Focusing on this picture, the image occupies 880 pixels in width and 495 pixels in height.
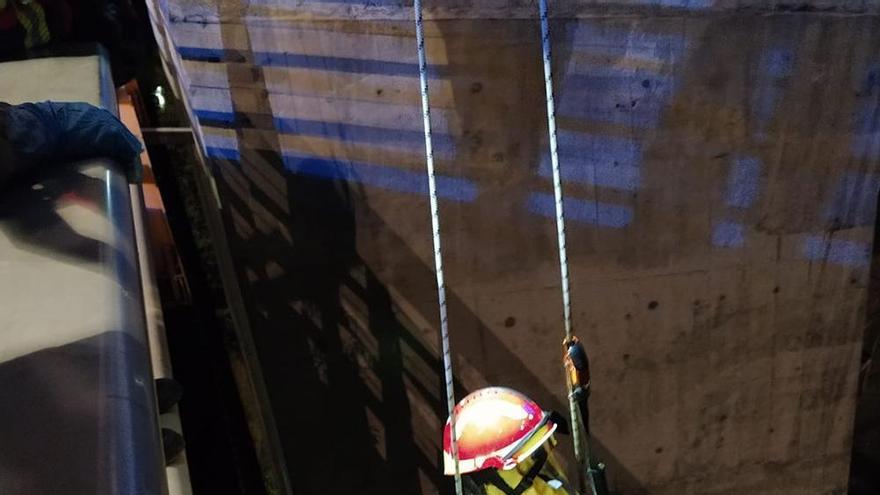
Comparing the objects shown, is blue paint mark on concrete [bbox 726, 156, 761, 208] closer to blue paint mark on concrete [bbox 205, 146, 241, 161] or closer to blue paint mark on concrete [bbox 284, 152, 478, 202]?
blue paint mark on concrete [bbox 284, 152, 478, 202]

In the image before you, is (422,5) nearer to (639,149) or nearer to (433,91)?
(433,91)

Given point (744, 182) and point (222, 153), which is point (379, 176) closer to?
point (222, 153)

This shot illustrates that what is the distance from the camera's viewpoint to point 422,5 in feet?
8.89

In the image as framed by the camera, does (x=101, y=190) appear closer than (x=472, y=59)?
Yes

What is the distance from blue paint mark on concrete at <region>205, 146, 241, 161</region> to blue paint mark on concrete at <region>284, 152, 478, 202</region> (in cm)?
20

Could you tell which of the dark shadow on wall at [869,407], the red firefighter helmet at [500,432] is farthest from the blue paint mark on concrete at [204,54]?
the dark shadow on wall at [869,407]

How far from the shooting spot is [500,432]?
7.34 ft

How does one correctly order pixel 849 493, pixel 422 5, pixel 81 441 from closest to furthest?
pixel 81 441 < pixel 422 5 < pixel 849 493

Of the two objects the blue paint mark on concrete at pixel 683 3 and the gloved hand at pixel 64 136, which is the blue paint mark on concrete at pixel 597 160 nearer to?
the blue paint mark on concrete at pixel 683 3

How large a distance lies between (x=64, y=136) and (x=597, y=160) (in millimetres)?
1973

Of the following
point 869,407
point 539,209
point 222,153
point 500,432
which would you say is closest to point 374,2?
point 222,153

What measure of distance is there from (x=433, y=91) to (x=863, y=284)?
226 cm

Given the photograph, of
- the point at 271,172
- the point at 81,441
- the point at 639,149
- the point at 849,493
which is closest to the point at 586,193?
the point at 639,149

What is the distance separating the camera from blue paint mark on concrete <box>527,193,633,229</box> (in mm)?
3068
